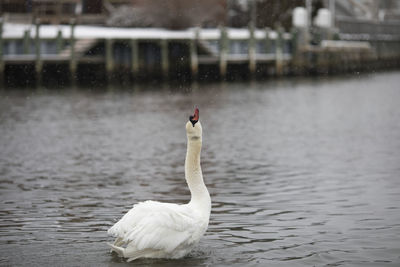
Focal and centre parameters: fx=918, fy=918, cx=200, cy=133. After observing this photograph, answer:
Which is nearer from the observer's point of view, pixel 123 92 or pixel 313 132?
pixel 313 132

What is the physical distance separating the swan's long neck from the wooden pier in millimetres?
32797

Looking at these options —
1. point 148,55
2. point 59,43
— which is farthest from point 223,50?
point 59,43

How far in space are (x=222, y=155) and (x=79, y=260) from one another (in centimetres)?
938

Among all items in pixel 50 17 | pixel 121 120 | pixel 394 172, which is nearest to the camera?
pixel 394 172

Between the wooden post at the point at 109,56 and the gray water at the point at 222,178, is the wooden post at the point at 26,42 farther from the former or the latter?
the gray water at the point at 222,178

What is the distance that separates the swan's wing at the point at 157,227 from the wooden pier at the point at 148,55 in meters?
33.4

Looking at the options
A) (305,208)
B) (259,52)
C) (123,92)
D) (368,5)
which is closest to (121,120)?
(123,92)

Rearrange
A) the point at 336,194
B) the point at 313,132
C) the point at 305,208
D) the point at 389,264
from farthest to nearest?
the point at 313,132, the point at 336,194, the point at 305,208, the point at 389,264

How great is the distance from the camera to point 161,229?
359 inches

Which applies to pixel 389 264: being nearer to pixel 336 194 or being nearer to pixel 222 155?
pixel 336 194

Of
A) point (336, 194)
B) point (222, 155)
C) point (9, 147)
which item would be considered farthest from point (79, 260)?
point (9, 147)

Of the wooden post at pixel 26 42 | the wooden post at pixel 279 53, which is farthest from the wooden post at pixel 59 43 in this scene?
the wooden post at pixel 279 53

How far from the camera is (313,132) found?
2362cm

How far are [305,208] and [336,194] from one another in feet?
4.17
